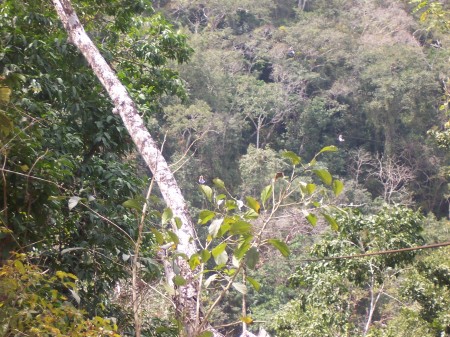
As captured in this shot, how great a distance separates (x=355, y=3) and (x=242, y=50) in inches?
151

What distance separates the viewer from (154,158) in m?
2.15

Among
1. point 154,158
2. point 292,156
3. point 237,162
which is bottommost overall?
point 237,162

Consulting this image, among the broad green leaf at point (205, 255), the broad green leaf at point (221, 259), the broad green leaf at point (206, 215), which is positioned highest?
the broad green leaf at point (206, 215)

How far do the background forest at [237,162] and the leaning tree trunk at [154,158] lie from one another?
0.06 m

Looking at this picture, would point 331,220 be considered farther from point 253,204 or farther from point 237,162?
point 237,162

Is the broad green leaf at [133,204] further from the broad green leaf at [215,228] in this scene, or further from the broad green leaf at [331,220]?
the broad green leaf at [331,220]

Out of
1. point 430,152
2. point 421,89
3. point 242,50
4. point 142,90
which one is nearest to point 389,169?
point 430,152

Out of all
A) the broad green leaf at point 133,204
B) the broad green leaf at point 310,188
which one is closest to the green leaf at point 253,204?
the broad green leaf at point 310,188

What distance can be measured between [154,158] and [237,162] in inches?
488

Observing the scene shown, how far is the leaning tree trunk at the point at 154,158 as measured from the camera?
60.6 inches

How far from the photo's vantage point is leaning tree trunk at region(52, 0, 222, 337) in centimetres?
154

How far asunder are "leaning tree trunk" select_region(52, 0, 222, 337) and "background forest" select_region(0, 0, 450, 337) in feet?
0.20

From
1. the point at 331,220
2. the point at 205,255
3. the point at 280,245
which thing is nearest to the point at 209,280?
the point at 205,255

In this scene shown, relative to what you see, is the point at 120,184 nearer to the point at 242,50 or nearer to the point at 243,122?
the point at 243,122
